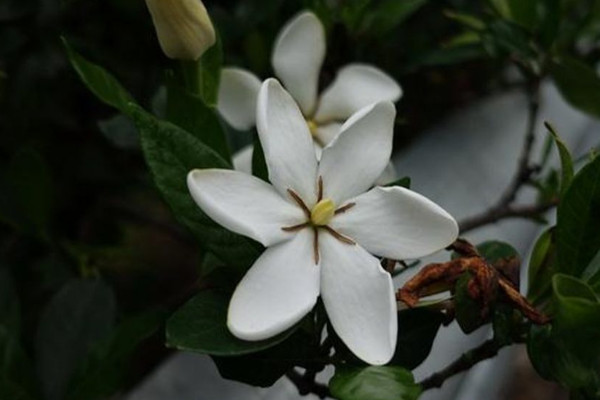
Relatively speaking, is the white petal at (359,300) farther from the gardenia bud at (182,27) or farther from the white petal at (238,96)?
the white petal at (238,96)

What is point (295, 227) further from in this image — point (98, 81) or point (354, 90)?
point (354, 90)

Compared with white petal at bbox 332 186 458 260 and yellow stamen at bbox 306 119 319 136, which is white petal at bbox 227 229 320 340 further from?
yellow stamen at bbox 306 119 319 136

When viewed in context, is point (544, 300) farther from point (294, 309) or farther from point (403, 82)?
point (403, 82)

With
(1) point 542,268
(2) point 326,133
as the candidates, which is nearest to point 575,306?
(1) point 542,268

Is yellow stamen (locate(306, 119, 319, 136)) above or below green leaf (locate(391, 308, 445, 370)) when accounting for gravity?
below

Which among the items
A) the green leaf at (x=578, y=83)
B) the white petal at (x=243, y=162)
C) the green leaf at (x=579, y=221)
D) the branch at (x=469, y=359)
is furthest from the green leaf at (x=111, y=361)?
the green leaf at (x=578, y=83)

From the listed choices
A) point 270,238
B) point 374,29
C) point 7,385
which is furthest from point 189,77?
point 374,29

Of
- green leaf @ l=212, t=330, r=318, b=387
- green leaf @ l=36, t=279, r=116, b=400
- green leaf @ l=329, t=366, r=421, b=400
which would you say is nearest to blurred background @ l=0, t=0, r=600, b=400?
green leaf @ l=36, t=279, r=116, b=400
